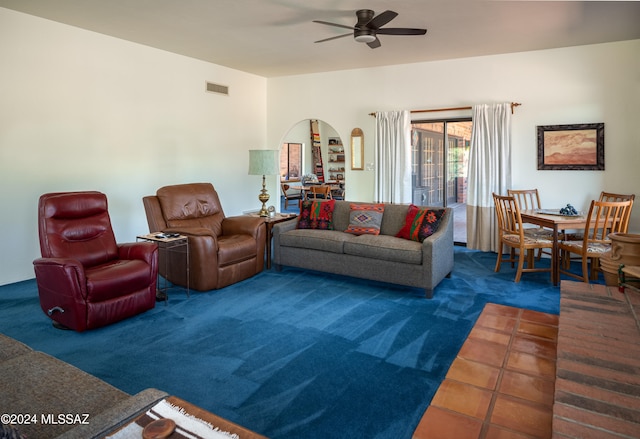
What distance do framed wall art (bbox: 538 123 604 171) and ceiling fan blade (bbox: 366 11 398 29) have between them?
298cm

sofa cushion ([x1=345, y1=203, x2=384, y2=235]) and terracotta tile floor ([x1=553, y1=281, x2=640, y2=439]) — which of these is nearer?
terracotta tile floor ([x1=553, y1=281, x2=640, y2=439])

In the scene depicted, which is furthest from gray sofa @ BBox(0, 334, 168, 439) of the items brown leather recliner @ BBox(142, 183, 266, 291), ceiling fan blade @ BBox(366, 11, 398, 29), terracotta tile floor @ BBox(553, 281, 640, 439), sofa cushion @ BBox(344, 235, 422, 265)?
ceiling fan blade @ BBox(366, 11, 398, 29)

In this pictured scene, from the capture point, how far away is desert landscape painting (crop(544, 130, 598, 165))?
17.4 ft

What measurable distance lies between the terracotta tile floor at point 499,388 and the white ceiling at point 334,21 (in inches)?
127

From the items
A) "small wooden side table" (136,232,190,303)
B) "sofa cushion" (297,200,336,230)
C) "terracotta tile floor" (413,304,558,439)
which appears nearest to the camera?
"terracotta tile floor" (413,304,558,439)

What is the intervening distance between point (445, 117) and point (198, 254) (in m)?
4.23

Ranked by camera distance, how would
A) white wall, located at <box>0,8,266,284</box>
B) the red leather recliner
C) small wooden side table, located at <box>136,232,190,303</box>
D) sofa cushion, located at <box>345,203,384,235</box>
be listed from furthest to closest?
sofa cushion, located at <box>345,203,384,235</box> < white wall, located at <box>0,8,266,284</box> < small wooden side table, located at <box>136,232,190,303</box> < the red leather recliner

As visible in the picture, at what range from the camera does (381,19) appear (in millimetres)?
3809

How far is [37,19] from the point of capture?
449 centimetres

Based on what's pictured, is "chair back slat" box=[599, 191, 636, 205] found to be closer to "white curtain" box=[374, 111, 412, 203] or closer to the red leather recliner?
"white curtain" box=[374, 111, 412, 203]

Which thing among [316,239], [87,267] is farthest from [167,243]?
[316,239]

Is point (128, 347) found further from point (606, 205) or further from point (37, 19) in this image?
point (606, 205)

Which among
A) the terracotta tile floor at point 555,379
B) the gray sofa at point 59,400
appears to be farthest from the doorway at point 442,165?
the gray sofa at point 59,400

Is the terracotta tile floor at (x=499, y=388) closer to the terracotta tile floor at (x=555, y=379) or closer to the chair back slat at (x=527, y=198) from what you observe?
the terracotta tile floor at (x=555, y=379)
